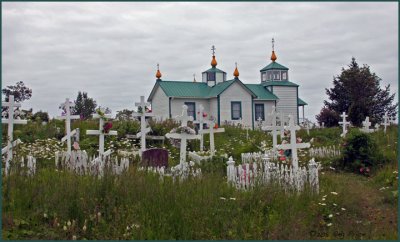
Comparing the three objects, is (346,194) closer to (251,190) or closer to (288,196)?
(288,196)

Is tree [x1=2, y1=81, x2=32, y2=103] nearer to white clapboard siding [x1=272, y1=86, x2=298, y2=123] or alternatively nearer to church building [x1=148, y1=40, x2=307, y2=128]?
church building [x1=148, y1=40, x2=307, y2=128]

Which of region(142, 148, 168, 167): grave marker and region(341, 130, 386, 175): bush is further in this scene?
region(341, 130, 386, 175): bush

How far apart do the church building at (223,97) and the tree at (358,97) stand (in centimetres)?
484

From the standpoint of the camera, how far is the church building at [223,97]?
32.2 metres

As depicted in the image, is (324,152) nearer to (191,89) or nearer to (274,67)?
(191,89)

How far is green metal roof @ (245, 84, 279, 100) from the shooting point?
3500 cm

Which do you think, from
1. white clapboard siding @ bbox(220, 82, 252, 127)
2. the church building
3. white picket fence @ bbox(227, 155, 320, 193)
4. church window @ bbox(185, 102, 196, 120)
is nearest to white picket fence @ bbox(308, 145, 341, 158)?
white picket fence @ bbox(227, 155, 320, 193)

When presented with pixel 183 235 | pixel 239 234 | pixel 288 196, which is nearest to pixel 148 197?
pixel 183 235

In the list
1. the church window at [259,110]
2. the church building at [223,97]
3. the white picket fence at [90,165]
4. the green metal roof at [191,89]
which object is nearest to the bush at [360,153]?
the white picket fence at [90,165]

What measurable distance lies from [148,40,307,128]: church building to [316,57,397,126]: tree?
15.9ft

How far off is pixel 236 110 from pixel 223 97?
1.43 m

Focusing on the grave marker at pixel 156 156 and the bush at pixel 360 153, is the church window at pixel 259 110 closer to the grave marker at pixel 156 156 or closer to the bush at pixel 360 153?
the bush at pixel 360 153

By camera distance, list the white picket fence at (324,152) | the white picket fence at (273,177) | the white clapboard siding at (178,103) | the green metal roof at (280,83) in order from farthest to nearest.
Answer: the green metal roof at (280,83) → the white clapboard siding at (178,103) → the white picket fence at (324,152) → the white picket fence at (273,177)

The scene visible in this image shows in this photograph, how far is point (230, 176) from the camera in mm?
9422
